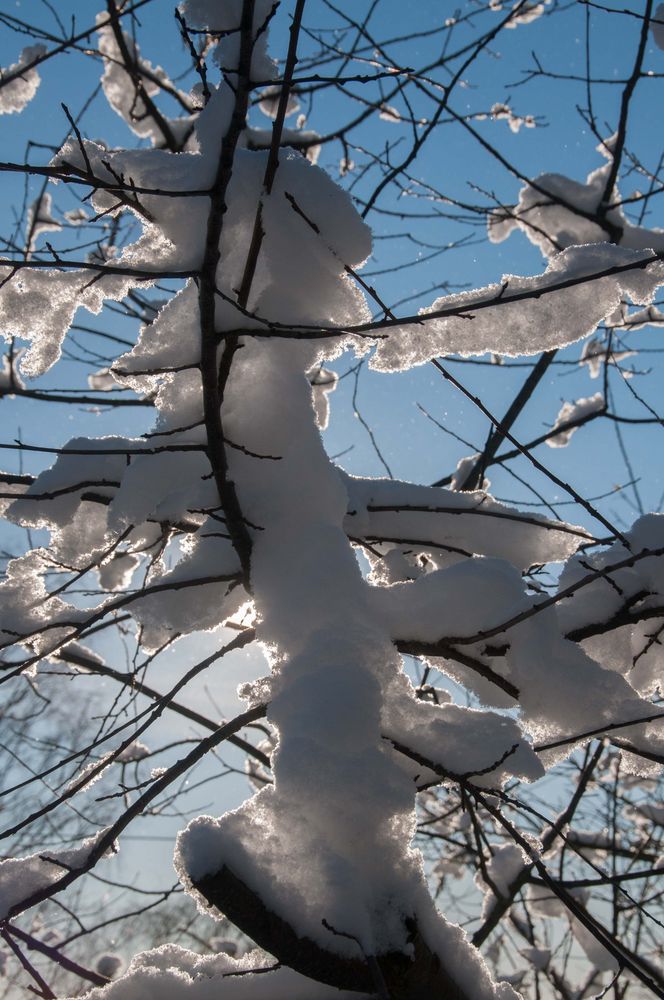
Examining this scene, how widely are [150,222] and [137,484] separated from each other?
1.90ft

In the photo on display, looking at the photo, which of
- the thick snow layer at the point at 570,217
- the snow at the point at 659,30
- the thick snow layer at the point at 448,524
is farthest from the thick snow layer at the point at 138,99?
the thick snow layer at the point at 448,524

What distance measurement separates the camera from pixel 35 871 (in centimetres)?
134

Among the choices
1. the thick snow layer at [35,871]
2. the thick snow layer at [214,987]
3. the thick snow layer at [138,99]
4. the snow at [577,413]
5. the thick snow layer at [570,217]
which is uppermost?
the thick snow layer at [138,99]

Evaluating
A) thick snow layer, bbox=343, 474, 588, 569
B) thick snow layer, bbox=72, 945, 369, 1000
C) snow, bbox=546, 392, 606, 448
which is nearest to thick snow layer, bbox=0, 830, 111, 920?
thick snow layer, bbox=72, 945, 369, 1000

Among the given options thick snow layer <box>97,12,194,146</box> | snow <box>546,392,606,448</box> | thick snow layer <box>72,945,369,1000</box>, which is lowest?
thick snow layer <box>72,945,369,1000</box>

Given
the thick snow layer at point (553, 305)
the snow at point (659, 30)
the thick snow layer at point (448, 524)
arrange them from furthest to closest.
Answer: the snow at point (659, 30)
the thick snow layer at point (448, 524)
the thick snow layer at point (553, 305)

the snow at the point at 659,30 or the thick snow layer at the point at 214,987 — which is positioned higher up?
the snow at the point at 659,30

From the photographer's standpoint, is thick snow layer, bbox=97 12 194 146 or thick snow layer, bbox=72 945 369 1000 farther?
thick snow layer, bbox=97 12 194 146

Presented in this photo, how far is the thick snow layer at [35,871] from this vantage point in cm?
127

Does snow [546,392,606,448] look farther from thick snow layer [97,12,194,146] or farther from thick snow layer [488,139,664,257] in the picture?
thick snow layer [97,12,194,146]

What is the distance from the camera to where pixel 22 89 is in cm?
332

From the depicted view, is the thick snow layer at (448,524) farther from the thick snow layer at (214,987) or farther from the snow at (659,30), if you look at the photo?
the snow at (659,30)

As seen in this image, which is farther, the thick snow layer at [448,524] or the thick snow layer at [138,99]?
the thick snow layer at [138,99]

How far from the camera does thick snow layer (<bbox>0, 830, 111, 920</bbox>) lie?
1.27 meters
